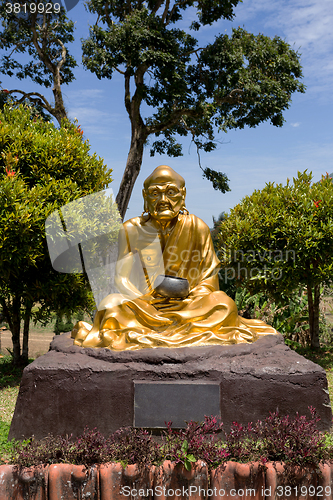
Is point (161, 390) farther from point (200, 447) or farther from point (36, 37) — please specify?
point (36, 37)

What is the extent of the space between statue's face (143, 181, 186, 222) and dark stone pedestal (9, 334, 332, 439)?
1545mm

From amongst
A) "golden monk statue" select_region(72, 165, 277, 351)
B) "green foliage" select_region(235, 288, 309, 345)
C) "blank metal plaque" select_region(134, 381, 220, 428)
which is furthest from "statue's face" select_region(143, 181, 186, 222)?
"green foliage" select_region(235, 288, 309, 345)

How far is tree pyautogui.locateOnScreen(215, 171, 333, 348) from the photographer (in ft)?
21.0

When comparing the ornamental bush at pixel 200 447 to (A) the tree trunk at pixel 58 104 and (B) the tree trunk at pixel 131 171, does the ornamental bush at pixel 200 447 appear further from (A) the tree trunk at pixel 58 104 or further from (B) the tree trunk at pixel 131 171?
(A) the tree trunk at pixel 58 104

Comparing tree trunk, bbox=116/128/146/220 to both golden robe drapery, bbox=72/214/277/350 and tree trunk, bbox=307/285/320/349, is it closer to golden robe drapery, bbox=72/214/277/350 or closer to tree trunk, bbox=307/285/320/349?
tree trunk, bbox=307/285/320/349

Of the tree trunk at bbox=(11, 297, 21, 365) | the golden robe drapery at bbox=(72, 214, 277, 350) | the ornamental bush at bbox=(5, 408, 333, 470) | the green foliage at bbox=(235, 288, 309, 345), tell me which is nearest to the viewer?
the ornamental bush at bbox=(5, 408, 333, 470)

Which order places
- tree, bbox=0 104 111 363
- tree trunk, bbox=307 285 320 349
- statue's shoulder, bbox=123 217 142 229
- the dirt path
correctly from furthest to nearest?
the dirt path
tree trunk, bbox=307 285 320 349
tree, bbox=0 104 111 363
statue's shoulder, bbox=123 217 142 229

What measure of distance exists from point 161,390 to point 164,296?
1.11 meters

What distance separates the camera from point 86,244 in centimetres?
655

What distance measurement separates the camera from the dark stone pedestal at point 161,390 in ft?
10.7

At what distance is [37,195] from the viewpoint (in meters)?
5.64

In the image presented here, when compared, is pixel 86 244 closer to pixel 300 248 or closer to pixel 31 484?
pixel 300 248

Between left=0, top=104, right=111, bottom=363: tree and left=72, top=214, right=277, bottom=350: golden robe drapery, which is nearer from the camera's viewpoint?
left=72, top=214, right=277, bottom=350: golden robe drapery

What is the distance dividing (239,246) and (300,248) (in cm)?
98
